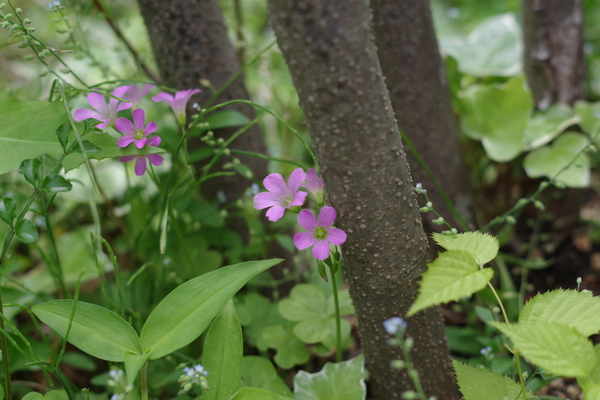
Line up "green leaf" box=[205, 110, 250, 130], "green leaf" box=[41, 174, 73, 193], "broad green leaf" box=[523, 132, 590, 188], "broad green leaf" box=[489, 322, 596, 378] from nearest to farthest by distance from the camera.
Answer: "broad green leaf" box=[489, 322, 596, 378] < "green leaf" box=[41, 174, 73, 193] < "green leaf" box=[205, 110, 250, 130] < "broad green leaf" box=[523, 132, 590, 188]

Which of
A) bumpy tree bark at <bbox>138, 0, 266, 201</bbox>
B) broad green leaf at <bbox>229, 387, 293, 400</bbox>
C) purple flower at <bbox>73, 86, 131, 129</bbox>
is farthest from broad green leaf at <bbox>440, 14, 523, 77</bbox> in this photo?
broad green leaf at <bbox>229, 387, 293, 400</bbox>

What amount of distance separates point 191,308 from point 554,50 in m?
1.19

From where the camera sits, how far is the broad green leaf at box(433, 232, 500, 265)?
2.28 ft

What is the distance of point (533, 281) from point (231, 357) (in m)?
0.94

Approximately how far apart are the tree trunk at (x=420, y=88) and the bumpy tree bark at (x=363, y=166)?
17.1 inches

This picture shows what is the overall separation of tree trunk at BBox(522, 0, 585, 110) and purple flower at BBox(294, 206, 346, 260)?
986 millimetres

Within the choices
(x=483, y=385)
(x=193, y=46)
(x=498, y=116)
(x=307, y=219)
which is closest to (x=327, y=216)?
(x=307, y=219)

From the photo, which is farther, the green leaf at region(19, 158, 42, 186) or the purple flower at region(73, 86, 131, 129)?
the purple flower at region(73, 86, 131, 129)

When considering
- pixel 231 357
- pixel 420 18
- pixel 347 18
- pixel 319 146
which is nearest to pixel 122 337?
pixel 231 357

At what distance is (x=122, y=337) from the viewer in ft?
2.36

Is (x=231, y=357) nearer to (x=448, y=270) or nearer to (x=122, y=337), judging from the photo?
(x=122, y=337)

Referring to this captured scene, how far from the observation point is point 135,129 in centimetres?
82

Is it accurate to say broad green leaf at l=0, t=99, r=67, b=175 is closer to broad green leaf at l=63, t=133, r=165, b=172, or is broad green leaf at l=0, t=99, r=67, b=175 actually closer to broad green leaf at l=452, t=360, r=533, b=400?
broad green leaf at l=63, t=133, r=165, b=172

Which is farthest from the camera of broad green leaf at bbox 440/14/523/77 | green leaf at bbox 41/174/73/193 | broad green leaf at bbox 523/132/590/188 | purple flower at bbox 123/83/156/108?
broad green leaf at bbox 440/14/523/77
